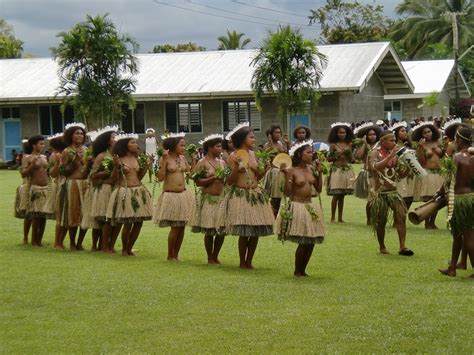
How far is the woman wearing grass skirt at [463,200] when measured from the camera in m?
10.1

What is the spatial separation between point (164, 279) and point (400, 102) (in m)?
35.4

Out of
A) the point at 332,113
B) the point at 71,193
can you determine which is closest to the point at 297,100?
the point at 332,113

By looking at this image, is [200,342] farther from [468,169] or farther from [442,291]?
[468,169]

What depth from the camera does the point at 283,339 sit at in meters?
7.57

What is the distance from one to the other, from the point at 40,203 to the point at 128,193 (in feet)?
5.97

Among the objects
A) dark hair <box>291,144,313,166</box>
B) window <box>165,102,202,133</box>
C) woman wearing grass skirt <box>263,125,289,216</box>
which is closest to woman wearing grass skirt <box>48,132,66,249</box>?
woman wearing grass skirt <box>263,125,289,216</box>

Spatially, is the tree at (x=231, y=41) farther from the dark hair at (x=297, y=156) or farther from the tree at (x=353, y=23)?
the dark hair at (x=297, y=156)

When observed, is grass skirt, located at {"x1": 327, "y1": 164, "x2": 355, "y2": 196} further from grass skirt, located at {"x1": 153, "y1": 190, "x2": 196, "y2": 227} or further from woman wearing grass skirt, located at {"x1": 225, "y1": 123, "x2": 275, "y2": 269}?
woman wearing grass skirt, located at {"x1": 225, "y1": 123, "x2": 275, "y2": 269}

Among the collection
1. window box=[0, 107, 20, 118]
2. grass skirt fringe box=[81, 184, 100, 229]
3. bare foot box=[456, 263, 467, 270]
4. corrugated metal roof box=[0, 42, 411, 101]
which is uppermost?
corrugated metal roof box=[0, 42, 411, 101]

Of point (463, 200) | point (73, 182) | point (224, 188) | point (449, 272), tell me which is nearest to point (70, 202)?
point (73, 182)

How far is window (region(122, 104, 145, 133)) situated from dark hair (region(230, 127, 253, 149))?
85.0ft

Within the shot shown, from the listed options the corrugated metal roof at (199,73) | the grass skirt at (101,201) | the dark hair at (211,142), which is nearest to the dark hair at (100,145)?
the grass skirt at (101,201)

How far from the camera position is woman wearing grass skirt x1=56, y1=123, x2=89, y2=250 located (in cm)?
1316

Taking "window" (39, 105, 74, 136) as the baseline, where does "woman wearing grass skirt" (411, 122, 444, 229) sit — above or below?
below
